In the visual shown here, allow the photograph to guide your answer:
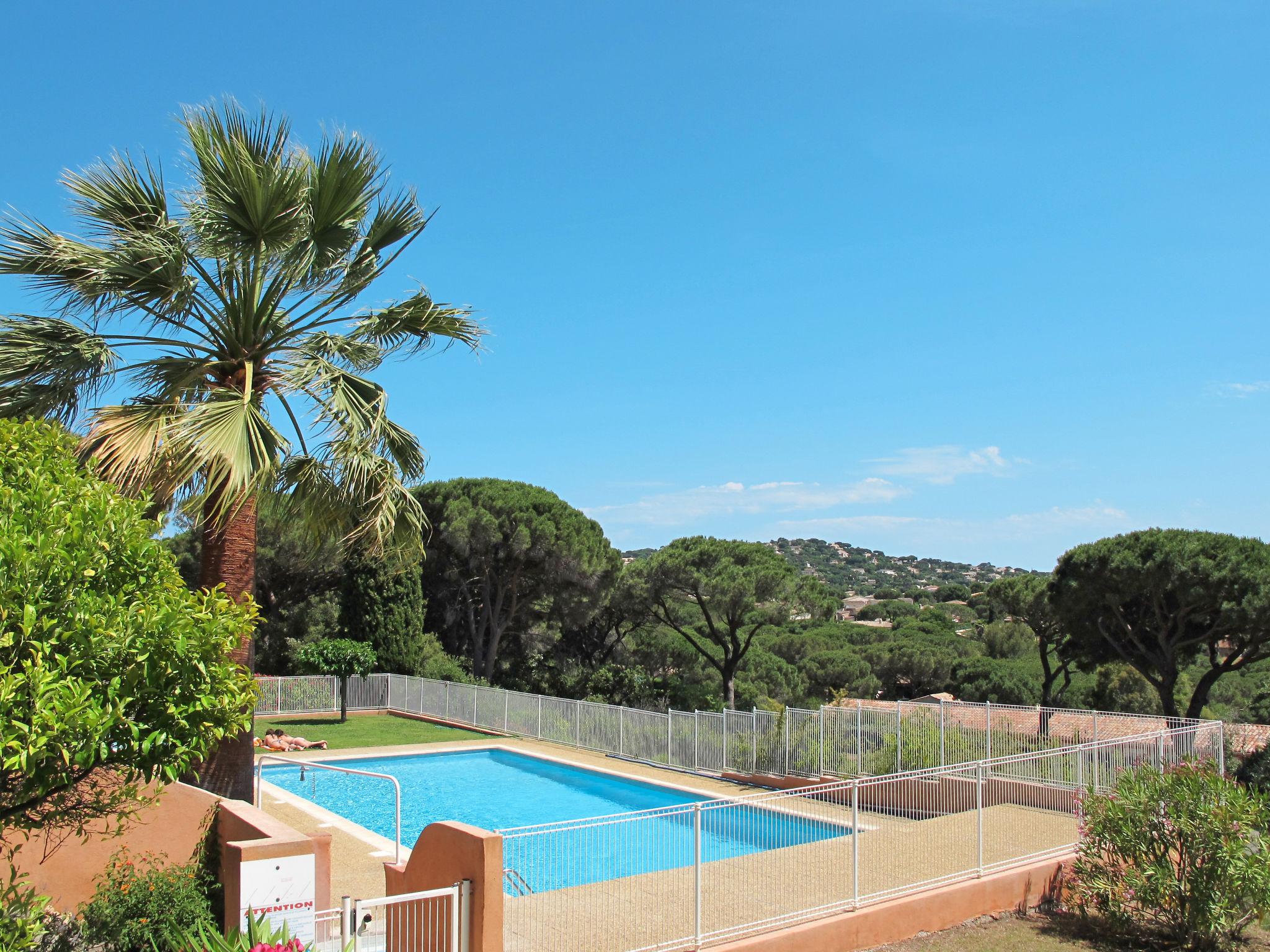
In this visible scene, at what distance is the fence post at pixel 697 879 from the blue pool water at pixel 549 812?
0.32m

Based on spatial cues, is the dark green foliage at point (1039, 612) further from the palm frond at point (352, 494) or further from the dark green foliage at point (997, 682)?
the palm frond at point (352, 494)

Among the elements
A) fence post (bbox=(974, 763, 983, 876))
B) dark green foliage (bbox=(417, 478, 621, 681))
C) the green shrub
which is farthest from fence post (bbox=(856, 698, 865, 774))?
dark green foliage (bbox=(417, 478, 621, 681))

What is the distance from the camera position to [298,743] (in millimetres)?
20938

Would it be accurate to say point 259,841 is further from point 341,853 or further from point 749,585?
point 749,585

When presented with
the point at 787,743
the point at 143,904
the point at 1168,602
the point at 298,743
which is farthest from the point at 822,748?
the point at 1168,602

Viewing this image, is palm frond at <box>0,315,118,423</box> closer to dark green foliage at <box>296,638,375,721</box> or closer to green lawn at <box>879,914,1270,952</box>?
green lawn at <box>879,914,1270,952</box>

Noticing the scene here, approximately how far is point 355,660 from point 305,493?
16.2 m

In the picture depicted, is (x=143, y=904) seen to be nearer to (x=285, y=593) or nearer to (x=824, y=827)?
(x=824, y=827)

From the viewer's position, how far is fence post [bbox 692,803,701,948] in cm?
778

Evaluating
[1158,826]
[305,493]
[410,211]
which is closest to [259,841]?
[305,493]

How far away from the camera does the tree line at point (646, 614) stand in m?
24.7

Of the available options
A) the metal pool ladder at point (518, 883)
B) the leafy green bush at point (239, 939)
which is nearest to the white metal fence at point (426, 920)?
the leafy green bush at point (239, 939)

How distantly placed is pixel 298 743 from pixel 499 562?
12.7 metres

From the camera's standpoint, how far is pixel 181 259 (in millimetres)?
9539
